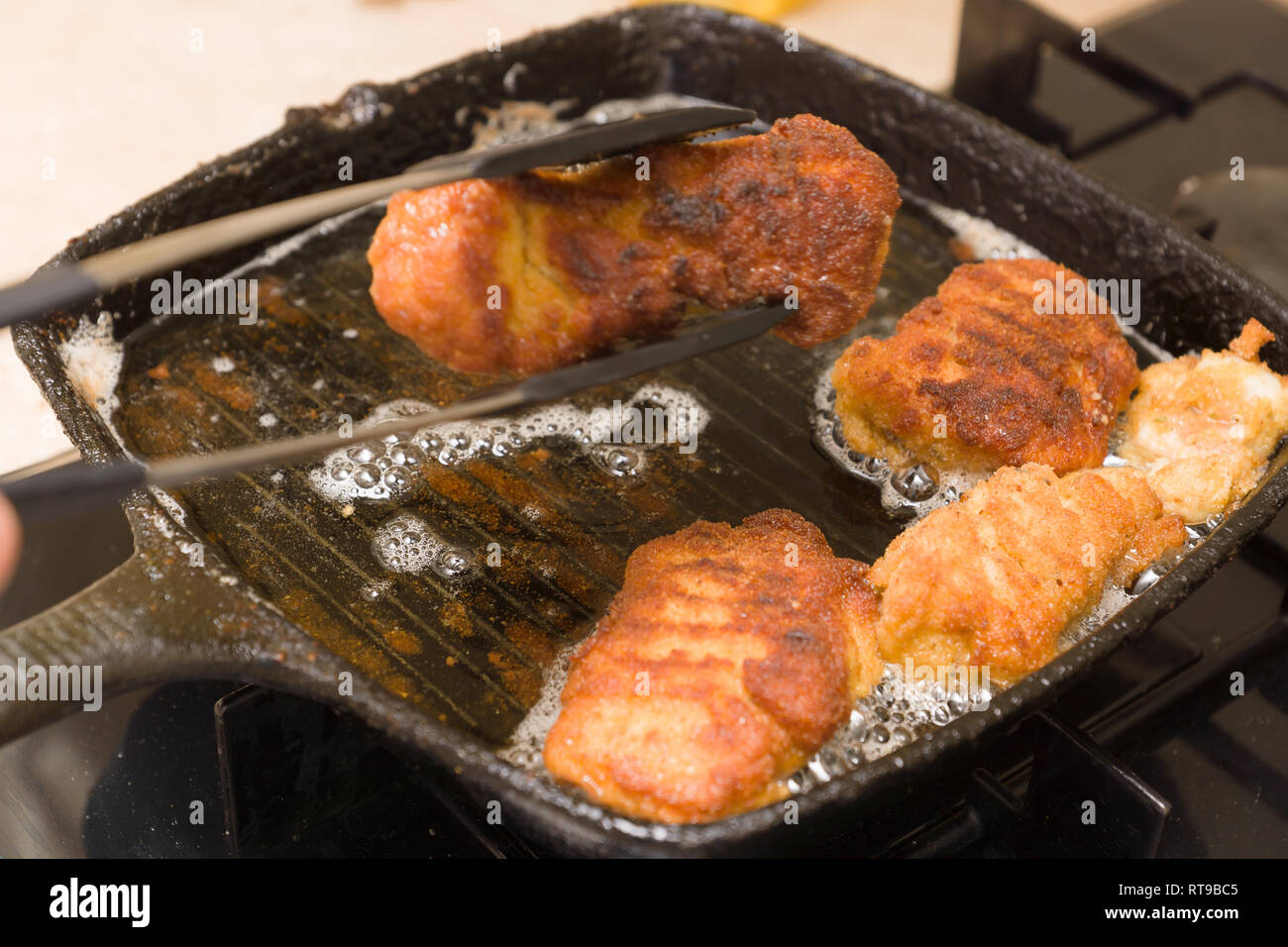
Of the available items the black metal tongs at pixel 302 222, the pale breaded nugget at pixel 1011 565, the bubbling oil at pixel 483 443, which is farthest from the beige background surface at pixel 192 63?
the pale breaded nugget at pixel 1011 565

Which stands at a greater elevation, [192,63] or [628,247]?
[628,247]

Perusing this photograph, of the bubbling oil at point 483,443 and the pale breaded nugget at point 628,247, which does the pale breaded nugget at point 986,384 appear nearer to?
the pale breaded nugget at point 628,247

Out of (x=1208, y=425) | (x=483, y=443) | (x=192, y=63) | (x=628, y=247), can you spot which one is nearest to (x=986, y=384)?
(x=1208, y=425)

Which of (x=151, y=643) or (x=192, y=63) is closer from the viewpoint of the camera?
(x=151, y=643)

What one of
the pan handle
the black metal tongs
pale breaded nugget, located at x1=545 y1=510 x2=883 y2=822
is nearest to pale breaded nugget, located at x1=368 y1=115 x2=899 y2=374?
the black metal tongs

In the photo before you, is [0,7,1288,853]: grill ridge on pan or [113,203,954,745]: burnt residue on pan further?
[113,203,954,745]: burnt residue on pan

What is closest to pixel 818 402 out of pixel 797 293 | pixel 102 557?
pixel 797 293

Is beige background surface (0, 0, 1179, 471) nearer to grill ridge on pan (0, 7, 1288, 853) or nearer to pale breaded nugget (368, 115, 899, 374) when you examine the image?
grill ridge on pan (0, 7, 1288, 853)

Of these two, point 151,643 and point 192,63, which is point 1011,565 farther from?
point 192,63
